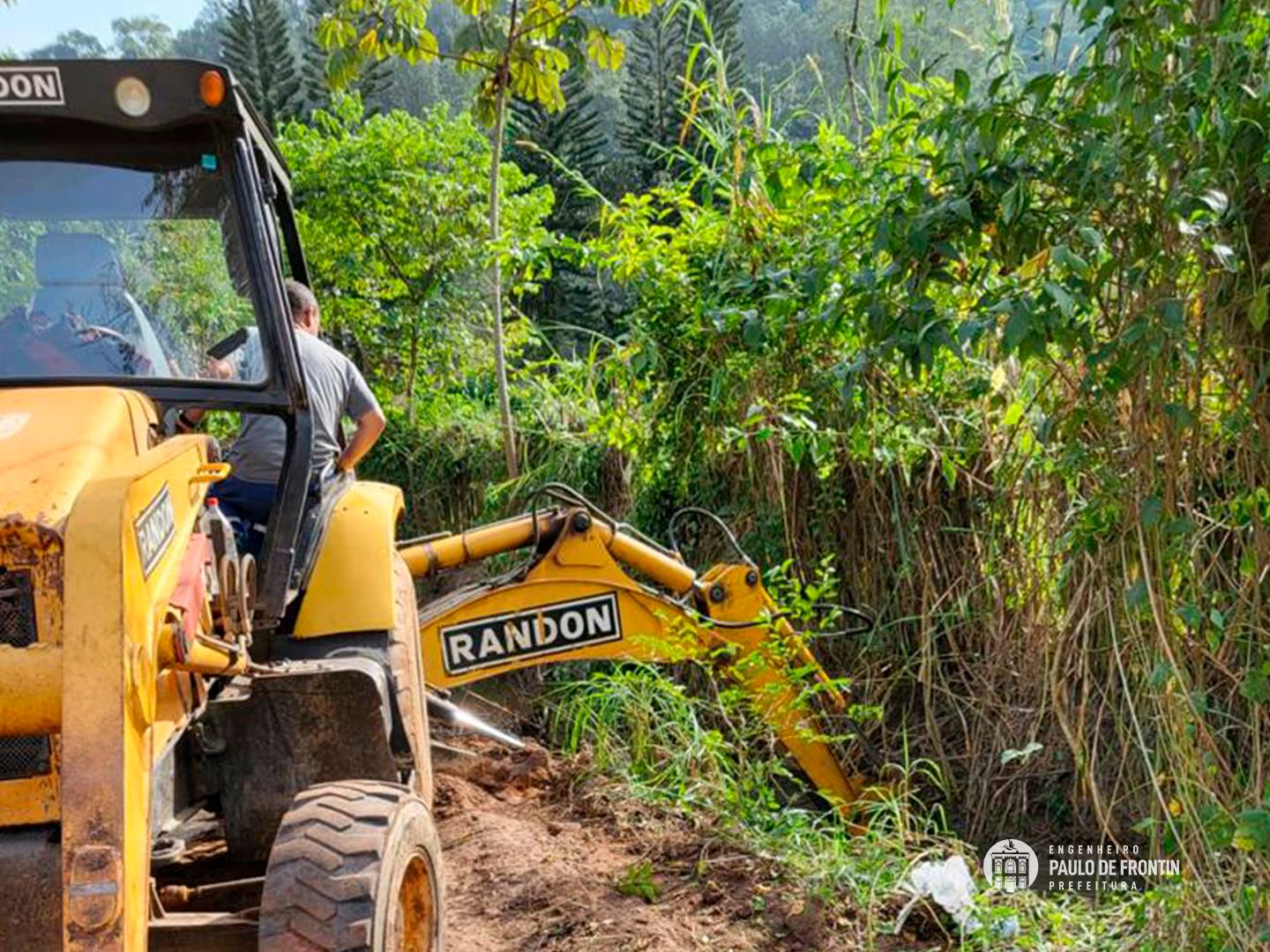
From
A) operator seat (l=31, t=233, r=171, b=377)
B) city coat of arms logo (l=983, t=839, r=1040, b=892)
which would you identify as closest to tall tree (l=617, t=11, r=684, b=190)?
city coat of arms logo (l=983, t=839, r=1040, b=892)

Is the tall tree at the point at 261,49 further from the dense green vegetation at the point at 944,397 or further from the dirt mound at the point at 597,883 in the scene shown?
the dirt mound at the point at 597,883

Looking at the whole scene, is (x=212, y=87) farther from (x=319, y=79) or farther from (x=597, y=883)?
(x=319, y=79)

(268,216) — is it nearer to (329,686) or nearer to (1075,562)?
(329,686)

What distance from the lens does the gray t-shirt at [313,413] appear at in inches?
157

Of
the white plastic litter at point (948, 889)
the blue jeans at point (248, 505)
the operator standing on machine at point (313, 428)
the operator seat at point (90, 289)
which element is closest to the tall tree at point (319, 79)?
the operator standing on machine at point (313, 428)

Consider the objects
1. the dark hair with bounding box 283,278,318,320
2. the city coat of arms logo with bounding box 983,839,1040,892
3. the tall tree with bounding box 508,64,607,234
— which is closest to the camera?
the dark hair with bounding box 283,278,318,320

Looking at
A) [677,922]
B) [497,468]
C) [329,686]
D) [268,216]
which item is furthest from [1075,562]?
[497,468]

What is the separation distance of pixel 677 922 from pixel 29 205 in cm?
291

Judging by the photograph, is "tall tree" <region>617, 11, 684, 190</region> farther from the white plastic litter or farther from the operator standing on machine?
the white plastic litter

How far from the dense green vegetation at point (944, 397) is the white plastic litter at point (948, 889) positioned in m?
0.07

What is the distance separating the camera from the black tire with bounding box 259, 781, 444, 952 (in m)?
2.87

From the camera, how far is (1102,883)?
5.53 metres

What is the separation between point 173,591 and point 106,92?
144 centimetres

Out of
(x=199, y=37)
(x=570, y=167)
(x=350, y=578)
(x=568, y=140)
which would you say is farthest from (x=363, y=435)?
(x=199, y=37)
